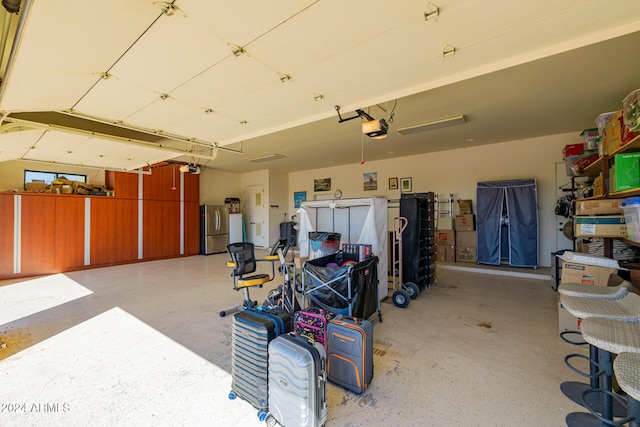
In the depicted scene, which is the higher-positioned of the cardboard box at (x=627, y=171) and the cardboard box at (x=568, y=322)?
the cardboard box at (x=627, y=171)

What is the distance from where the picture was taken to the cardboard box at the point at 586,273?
254cm

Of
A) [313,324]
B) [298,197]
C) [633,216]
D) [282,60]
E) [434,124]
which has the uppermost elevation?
[434,124]

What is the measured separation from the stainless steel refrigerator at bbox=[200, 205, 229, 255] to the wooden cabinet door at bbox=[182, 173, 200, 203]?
1.38ft

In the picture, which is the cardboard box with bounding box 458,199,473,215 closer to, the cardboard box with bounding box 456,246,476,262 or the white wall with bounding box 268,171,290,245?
the cardboard box with bounding box 456,246,476,262

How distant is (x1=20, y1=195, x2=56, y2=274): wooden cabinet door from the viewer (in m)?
5.87

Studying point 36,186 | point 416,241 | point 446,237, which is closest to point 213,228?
point 36,186

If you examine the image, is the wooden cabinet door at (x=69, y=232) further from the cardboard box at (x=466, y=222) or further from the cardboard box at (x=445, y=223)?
the cardboard box at (x=466, y=222)

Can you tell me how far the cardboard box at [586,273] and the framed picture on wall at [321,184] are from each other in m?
7.30

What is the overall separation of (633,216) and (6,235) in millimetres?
10053

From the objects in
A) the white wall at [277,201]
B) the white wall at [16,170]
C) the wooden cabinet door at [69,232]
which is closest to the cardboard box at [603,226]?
the white wall at [277,201]

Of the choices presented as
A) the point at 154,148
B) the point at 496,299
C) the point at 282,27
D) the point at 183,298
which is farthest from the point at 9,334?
the point at 496,299

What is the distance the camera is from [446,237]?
6895 millimetres

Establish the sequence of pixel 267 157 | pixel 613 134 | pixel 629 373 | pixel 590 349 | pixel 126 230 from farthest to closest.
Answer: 1. pixel 267 157
2. pixel 126 230
3. pixel 613 134
4. pixel 590 349
5. pixel 629 373

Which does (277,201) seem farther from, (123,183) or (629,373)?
(629,373)
